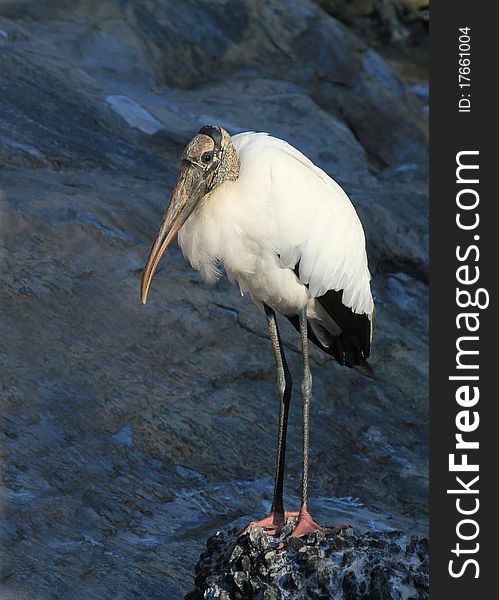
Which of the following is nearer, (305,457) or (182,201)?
(182,201)

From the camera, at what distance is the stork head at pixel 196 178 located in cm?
449

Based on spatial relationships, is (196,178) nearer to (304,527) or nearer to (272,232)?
(272,232)

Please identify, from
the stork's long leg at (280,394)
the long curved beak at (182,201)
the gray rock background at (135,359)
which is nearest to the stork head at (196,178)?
the long curved beak at (182,201)

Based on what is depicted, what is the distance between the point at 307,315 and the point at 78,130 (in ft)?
11.0

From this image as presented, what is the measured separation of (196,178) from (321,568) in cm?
158

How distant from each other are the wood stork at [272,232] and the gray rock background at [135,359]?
3.00 feet

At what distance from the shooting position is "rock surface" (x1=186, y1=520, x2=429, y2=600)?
405cm

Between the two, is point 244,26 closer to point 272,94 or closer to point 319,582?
point 272,94

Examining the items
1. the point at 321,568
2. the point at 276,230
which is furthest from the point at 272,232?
the point at 321,568

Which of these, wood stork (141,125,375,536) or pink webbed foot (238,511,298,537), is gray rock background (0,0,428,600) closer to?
pink webbed foot (238,511,298,537)

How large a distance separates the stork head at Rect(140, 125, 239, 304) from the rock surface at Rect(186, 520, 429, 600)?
47.7 inches

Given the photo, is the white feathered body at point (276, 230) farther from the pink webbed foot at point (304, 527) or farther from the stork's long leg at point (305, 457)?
the pink webbed foot at point (304, 527)

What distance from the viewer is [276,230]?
4.59 m

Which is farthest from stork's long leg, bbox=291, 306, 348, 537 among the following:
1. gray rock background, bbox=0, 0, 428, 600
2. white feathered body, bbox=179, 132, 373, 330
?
gray rock background, bbox=0, 0, 428, 600
